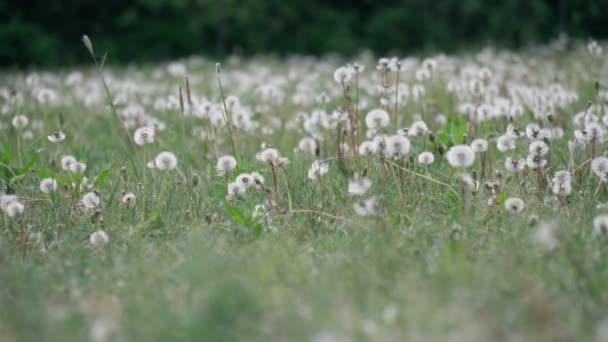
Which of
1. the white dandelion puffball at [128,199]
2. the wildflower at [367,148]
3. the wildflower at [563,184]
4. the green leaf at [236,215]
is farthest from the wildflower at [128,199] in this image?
the wildflower at [563,184]

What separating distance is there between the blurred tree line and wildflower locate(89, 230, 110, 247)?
1197 centimetres

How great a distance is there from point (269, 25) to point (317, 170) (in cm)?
1334

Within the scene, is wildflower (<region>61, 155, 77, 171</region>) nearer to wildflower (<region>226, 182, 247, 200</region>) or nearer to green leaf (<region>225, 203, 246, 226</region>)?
wildflower (<region>226, 182, 247, 200</region>)

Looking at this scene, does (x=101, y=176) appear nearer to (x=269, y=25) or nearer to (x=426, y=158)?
(x=426, y=158)

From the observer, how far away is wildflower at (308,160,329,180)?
7.95ft

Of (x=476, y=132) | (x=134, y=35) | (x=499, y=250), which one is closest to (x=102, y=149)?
(x=476, y=132)

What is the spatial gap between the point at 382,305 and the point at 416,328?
16 centimetres

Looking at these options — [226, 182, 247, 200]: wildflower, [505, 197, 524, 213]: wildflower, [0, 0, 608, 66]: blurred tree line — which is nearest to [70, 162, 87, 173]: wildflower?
[226, 182, 247, 200]: wildflower

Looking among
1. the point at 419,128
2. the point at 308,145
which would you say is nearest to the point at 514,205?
the point at 419,128

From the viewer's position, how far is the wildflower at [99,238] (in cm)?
199

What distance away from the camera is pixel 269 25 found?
49.8ft

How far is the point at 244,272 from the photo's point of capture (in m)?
1.64

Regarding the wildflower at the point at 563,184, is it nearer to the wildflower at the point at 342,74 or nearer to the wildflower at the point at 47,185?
the wildflower at the point at 342,74

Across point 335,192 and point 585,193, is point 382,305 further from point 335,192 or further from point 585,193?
point 585,193
